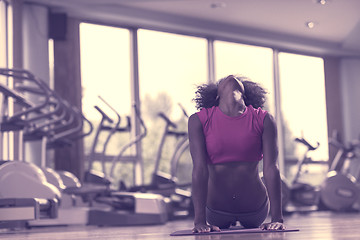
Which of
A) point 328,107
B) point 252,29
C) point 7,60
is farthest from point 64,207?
point 328,107

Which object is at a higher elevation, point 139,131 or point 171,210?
point 139,131

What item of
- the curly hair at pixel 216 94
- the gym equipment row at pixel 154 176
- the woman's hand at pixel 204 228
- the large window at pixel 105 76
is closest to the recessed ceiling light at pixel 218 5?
the large window at pixel 105 76

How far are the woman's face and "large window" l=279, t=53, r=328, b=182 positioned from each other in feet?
21.1

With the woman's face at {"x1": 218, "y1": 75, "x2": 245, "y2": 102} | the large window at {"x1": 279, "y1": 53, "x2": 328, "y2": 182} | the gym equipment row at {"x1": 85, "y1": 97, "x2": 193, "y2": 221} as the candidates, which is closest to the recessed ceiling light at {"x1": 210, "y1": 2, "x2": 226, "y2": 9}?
the gym equipment row at {"x1": 85, "y1": 97, "x2": 193, "y2": 221}

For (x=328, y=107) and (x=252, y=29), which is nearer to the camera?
(x=252, y=29)

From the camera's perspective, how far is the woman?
8.22 ft

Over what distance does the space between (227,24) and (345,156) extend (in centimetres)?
245

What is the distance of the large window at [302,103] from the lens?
29.6ft

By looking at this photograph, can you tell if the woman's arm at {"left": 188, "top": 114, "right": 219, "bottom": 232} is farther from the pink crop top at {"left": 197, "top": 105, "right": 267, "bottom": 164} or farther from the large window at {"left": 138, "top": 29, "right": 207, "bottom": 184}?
the large window at {"left": 138, "top": 29, "right": 207, "bottom": 184}

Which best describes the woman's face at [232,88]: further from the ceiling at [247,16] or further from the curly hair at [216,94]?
the ceiling at [247,16]

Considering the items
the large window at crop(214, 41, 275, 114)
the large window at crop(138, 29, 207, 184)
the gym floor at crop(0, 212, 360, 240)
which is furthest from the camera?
the large window at crop(214, 41, 275, 114)

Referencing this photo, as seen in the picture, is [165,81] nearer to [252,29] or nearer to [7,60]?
[252,29]

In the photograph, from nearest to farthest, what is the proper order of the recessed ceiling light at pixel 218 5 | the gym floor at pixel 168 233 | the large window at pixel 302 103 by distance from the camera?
the gym floor at pixel 168 233
the recessed ceiling light at pixel 218 5
the large window at pixel 302 103

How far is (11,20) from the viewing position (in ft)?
20.9
